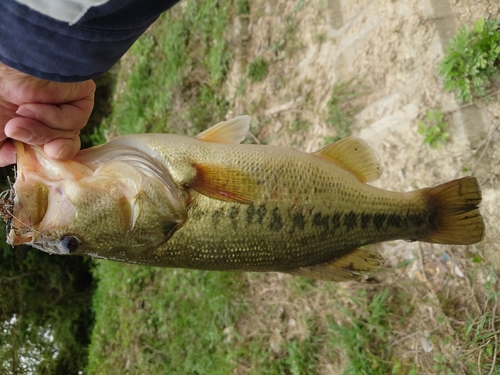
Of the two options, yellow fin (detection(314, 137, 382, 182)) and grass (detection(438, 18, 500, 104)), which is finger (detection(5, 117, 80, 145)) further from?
grass (detection(438, 18, 500, 104))

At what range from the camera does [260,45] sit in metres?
5.06

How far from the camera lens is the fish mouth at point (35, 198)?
1813 mm

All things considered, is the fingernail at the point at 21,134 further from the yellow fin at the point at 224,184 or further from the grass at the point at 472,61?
the grass at the point at 472,61

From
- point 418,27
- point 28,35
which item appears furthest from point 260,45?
point 28,35

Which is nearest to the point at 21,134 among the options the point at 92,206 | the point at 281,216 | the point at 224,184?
the point at 92,206

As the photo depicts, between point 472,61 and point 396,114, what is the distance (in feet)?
2.45

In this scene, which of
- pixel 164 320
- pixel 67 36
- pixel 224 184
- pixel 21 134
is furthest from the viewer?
pixel 164 320

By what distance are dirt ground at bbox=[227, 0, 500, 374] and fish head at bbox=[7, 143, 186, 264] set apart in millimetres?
2174

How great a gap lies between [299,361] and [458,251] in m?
1.70

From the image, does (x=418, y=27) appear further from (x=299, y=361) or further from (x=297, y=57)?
(x=299, y=361)

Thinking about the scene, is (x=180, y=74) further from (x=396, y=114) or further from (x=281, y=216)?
(x=281, y=216)

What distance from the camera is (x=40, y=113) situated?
1867 mm

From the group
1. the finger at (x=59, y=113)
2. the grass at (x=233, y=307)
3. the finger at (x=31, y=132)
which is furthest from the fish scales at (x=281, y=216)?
the grass at (x=233, y=307)

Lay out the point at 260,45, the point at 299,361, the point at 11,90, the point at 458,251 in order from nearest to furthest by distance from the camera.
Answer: the point at 11,90, the point at 458,251, the point at 299,361, the point at 260,45
